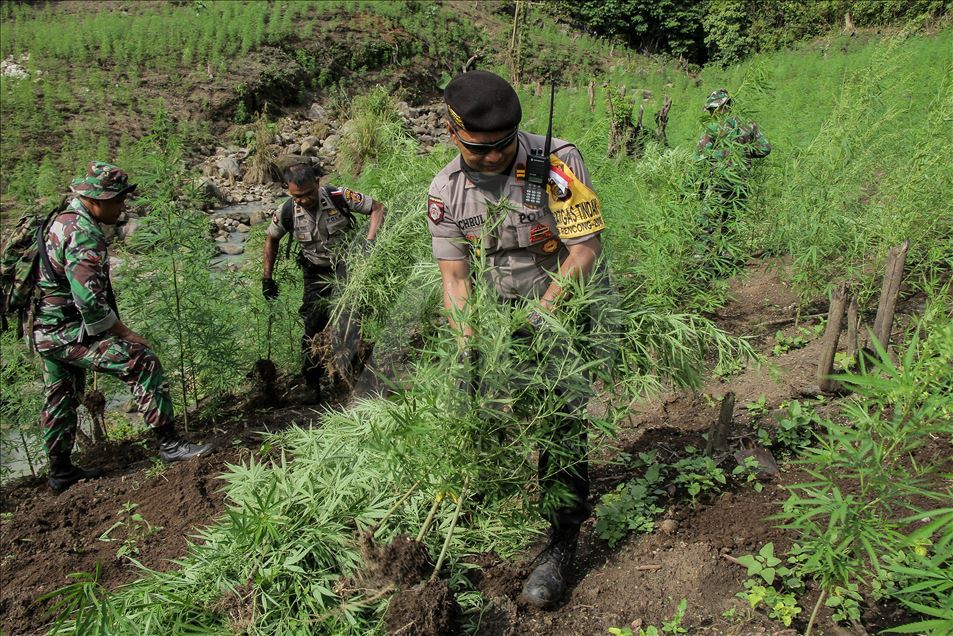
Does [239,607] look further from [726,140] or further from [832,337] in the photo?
[726,140]

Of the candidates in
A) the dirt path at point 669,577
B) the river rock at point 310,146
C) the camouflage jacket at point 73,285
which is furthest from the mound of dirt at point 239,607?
the river rock at point 310,146

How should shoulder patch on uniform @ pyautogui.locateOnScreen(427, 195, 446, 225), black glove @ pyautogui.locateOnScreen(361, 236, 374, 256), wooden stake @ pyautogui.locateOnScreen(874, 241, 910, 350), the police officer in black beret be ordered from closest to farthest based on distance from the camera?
the police officer in black beret → shoulder patch on uniform @ pyautogui.locateOnScreen(427, 195, 446, 225) → wooden stake @ pyautogui.locateOnScreen(874, 241, 910, 350) → black glove @ pyautogui.locateOnScreen(361, 236, 374, 256)

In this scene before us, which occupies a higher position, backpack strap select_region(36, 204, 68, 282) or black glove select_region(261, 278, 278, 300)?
backpack strap select_region(36, 204, 68, 282)

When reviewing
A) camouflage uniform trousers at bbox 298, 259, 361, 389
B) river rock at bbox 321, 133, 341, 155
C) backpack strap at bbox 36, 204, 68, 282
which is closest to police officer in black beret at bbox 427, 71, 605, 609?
camouflage uniform trousers at bbox 298, 259, 361, 389

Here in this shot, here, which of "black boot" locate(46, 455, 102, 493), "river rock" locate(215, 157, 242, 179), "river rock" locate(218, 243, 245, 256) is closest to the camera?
"black boot" locate(46, 455, 102, 493)

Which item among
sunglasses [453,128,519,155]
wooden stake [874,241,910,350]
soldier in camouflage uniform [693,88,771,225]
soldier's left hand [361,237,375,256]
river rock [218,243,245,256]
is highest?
sunglasses [453,128,519,155]

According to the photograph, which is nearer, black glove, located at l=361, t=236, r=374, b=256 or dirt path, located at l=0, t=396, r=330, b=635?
dirt path, located at l=0, t=396, r=330, b=635

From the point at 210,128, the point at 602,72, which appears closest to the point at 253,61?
the point at 210,128

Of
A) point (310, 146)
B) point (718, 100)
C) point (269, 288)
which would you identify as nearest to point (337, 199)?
point (269, 288)

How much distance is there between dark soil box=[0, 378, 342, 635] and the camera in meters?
3.42

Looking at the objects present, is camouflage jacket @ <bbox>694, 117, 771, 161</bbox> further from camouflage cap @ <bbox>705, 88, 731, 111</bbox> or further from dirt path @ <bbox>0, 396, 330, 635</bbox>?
dirt path @ <bbox>0, 396, 330, 635</bbox>

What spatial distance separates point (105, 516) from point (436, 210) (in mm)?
2886

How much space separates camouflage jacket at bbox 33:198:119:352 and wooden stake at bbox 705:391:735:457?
3.46m

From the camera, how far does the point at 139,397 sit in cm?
424
